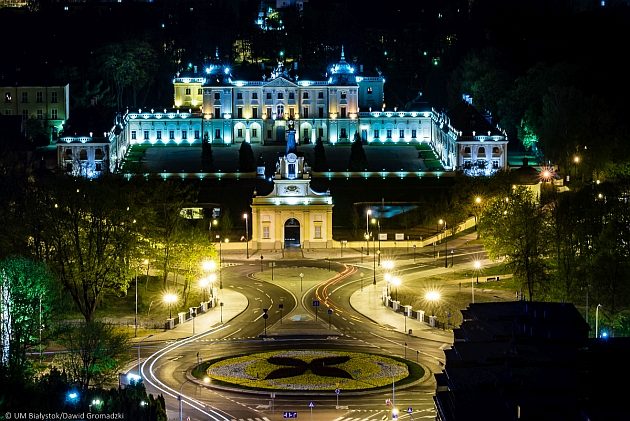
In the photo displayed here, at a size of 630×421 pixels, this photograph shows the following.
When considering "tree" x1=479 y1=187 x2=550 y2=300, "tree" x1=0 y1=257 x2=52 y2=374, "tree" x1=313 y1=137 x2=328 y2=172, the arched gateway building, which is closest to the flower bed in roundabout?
"tree" x1=0 y1=257 x2=52 y2=374

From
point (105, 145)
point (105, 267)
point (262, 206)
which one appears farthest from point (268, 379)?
point (105, 145)

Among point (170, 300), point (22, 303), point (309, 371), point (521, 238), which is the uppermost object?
point (521, 238)

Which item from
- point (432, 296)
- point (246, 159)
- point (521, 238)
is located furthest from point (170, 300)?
point (246, 159)

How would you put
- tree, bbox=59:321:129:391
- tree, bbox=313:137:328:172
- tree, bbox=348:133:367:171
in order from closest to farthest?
1. tree, bbox=59:321:129:391
2. tree, bbox=348:133:367:171
3. tree, bbox=313:137:328:172

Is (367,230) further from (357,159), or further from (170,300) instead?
(170,300)

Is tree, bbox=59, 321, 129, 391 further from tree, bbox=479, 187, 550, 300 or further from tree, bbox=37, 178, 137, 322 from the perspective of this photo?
tree, bbox=479, 187, 550, 300

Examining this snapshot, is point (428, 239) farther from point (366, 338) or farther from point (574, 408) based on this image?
point (574, 408)
